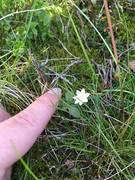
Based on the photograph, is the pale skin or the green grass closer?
the pale skin

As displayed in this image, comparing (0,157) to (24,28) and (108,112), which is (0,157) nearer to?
(108,112)

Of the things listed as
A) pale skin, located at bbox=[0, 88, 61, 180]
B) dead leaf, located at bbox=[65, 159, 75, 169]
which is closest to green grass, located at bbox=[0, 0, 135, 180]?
dead leaf, located at bbox=[65, 159, 75, 169]

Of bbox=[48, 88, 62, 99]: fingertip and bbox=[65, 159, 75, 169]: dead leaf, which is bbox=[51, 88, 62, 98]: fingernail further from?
bbox=[65, 159, 75, 169]: dead leaf

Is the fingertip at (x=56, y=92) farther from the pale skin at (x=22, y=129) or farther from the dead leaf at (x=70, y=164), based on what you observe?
the dead leaf at (x=70, y=164)

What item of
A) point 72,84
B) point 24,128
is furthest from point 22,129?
point 72,84

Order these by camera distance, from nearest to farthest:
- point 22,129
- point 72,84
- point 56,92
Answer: point 22,129 → point 56,92 → point 72,84

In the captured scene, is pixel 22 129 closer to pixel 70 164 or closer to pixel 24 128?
pixel 24 128

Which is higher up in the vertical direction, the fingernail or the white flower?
the fingernail
